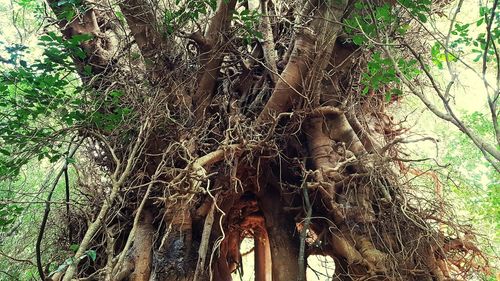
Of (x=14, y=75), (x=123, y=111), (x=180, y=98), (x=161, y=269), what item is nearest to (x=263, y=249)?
(x=161, y=269)

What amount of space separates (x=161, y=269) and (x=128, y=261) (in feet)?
0.92

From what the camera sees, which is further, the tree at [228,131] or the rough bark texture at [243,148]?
the rough bark texture at [243,148]

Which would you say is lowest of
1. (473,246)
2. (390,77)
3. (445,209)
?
(473,246)

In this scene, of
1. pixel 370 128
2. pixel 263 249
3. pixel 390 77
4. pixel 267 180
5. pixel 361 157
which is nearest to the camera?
pixel 390 77

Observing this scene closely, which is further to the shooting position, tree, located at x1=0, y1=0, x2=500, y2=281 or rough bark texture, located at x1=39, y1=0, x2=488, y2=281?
rough bark texture, located at x1=39, y1=0, x2=488, y2=281

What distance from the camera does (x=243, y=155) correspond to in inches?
104

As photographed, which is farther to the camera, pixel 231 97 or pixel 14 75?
pixel 231 97

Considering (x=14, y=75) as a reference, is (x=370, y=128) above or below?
above

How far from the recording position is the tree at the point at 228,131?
7.00 feet

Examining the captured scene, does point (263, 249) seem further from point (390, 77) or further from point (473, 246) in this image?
point (390, 77)

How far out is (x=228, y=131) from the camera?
7.72ft

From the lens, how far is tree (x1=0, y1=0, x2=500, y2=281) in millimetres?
2135

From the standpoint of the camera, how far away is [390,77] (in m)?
2.20

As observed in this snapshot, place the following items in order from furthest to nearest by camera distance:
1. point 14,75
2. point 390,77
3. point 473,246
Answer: point 473,246 → point 390,77 → point 14,75
